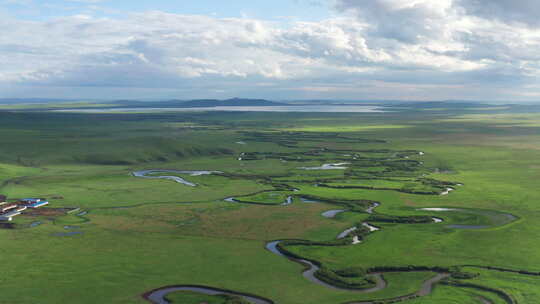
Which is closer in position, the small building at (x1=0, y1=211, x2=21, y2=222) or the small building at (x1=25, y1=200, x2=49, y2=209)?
the small building at (x1=0, y1=211, x2=21, y2=222)

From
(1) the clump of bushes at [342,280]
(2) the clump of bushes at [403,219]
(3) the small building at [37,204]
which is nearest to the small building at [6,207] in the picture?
(3) the small building at [37,204]

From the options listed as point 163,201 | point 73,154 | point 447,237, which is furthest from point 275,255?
point 73,154

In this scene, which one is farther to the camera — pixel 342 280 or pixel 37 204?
pixel 37 204

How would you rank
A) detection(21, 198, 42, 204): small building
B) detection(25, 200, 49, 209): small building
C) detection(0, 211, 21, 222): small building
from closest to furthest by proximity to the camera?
detection(0, 211, 21, 222): small building < detection(25, 200, 49, 209): small building < detection(21, 198, 42, 204): small building

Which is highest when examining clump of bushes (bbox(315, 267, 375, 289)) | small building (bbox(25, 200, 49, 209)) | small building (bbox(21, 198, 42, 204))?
small building (bbox(21, 198, 42, 204))

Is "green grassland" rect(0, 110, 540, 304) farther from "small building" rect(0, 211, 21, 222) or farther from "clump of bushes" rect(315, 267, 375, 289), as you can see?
"small building" rect(0, 211, 21, 222)

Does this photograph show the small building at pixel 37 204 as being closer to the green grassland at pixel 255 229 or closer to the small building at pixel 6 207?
the green grassland at pixel 255 229

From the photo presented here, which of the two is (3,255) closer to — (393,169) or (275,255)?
(275,255)

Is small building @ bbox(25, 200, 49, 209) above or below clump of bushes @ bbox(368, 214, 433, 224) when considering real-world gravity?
below

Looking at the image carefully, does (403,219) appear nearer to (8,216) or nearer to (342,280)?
(342,280)

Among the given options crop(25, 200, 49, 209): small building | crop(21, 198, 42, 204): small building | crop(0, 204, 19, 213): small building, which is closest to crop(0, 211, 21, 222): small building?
crop(0, 204, 19, 213): small building

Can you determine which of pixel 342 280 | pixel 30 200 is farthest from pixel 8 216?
pixel 342 280
